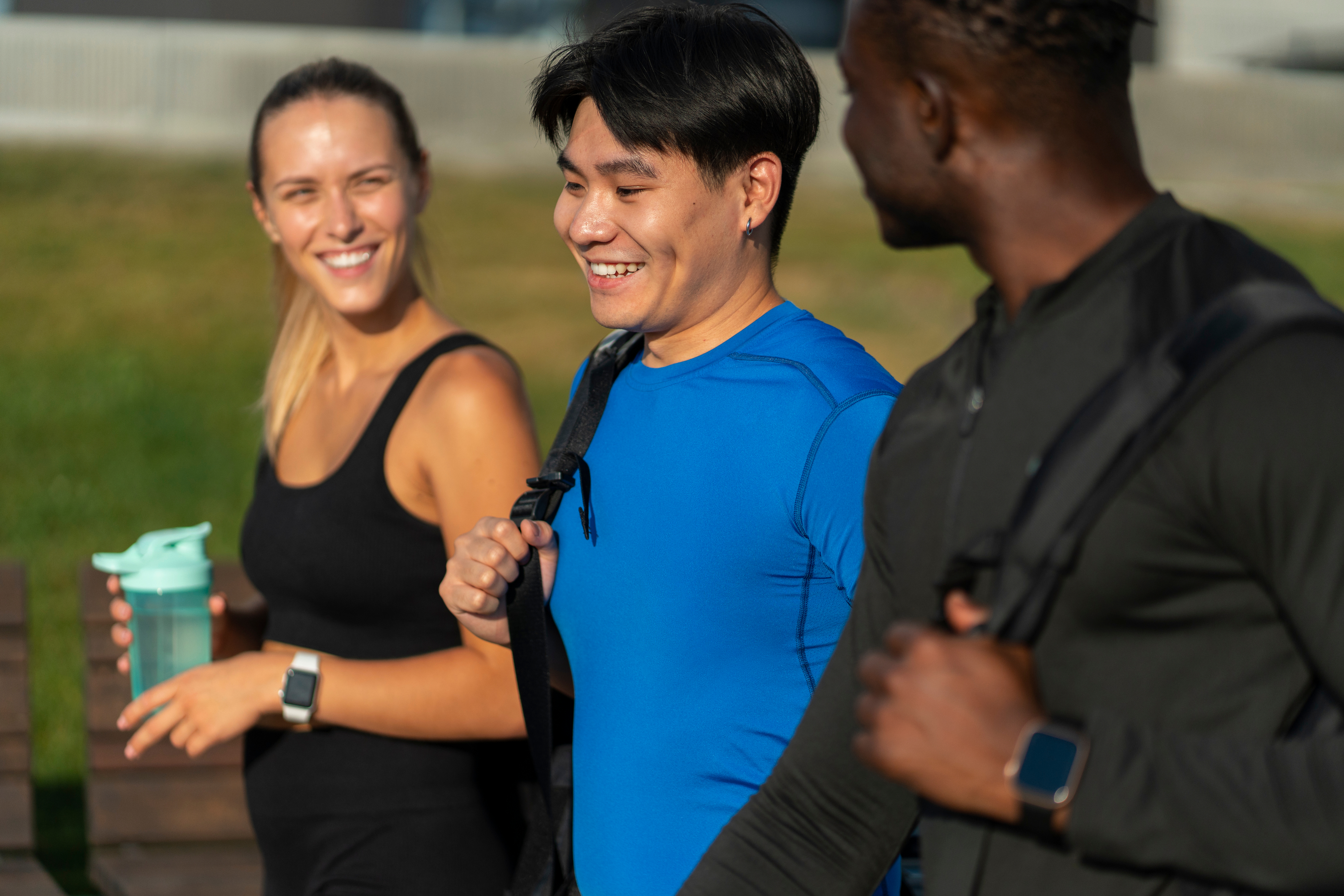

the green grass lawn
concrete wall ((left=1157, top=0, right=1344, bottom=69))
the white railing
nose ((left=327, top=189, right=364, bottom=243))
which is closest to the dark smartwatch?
nose ((left=327, top=189, right=364, bottom=243))

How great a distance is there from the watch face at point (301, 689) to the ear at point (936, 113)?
166 centimetres

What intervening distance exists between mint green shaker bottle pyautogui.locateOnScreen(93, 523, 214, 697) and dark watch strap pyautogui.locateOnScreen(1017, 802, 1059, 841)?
1781mm

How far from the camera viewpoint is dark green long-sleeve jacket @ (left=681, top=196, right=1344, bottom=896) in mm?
1084

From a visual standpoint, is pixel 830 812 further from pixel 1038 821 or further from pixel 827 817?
pixel 1038 821

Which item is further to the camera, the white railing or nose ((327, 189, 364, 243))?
the white railing

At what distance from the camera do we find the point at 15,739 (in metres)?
3.93

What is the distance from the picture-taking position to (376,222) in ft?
9.55

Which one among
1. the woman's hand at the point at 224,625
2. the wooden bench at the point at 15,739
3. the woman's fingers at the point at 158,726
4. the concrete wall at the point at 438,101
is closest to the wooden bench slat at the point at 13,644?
the wooden bench at the point at 15,739

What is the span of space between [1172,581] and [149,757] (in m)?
3.47

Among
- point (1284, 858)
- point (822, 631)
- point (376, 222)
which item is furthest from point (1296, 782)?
point (376, 222)

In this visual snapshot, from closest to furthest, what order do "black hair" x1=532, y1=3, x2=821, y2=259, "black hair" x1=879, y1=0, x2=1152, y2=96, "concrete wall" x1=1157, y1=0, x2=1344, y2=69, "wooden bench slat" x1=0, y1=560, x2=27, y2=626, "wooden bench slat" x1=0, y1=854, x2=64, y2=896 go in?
"black hair" x1=879, y1=0, x2=1152, y2=96 → "black hair" x1=532, y1=3, x2=821, y2=259 → "wooden bench slat" x1=0, y1=854, x2=64, y2=896 → "wooden bench slat" x1=0, y1=560, x2=27, y2=626 → "concrete wall" x1=1157, y1=0, x2=1344, y2=69

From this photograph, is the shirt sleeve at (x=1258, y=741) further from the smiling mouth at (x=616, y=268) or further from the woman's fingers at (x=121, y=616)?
the woman's fingers at (x=121, y=616)

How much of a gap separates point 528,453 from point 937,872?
Answer: 140 cm

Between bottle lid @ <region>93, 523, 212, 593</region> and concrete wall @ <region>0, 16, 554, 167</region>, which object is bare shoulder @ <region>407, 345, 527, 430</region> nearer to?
bottle lid @ <region>93, 523, 212, 593</region>
